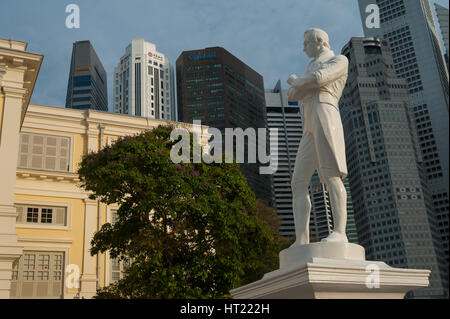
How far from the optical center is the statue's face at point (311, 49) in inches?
269

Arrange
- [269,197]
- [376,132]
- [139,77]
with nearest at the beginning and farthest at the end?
[269,197]
[376,132]
[139,77]

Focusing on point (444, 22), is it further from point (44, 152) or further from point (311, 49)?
point (44, 152)

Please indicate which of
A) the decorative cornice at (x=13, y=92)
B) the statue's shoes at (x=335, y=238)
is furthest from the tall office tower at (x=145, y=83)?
the statue's shoes at (x=335, y=238)

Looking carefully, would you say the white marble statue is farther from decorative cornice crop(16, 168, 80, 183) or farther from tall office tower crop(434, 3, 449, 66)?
decorative cornice crop(16, 168, 80, 183)

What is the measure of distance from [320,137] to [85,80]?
139 meters

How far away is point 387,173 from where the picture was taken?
11875cm

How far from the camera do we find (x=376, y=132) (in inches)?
4857

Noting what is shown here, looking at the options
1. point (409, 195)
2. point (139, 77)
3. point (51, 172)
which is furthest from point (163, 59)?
point (51, 172)

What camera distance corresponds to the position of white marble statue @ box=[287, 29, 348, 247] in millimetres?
6242

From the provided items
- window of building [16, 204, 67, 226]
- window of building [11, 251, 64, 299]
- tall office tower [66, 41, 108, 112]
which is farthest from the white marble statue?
tall office tower [66, 41, 108, 112]

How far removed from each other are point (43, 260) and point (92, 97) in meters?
121

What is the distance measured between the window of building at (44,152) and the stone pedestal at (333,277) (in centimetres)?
2134

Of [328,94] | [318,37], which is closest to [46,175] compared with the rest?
[318,37]
